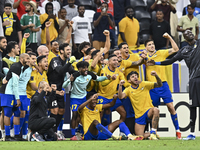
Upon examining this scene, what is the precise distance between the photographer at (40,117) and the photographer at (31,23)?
137 inches

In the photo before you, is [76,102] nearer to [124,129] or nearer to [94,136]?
[94,136]

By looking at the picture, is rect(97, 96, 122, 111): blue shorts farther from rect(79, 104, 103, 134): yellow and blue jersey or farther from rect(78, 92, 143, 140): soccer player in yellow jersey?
rect(79, 104, 103, 134): yellow and blue jersey

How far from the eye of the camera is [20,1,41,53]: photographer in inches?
454

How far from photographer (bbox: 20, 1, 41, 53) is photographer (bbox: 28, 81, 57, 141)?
348cm

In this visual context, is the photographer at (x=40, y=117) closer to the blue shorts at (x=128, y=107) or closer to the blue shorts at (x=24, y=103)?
the blue shorts at (x=24, y=103)

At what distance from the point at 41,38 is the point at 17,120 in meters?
4.04

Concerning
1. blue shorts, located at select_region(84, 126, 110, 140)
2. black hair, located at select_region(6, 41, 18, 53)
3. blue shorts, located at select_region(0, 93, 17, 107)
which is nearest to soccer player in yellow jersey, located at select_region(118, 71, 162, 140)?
blue shorts, located at select_region(84, 126, 110, 140)

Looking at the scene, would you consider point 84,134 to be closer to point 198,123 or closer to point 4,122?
point 4,122

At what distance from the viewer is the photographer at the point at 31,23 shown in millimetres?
11539

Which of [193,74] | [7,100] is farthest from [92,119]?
[193,74]

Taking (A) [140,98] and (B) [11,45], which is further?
(B) [11,45]

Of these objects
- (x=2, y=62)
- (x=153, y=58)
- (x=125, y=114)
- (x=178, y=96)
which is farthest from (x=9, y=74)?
(x=178, y=96)

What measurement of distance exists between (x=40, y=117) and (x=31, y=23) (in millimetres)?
4280

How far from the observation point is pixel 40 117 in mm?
8203
